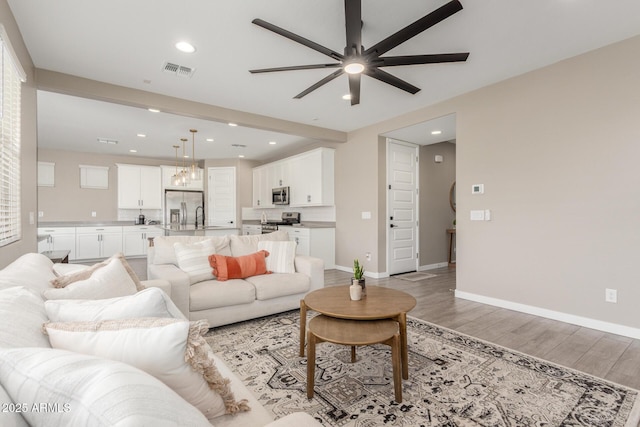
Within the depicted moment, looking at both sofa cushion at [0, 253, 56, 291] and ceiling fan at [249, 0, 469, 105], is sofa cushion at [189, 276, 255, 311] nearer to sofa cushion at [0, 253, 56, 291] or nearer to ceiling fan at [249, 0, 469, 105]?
sofa cushion at [0, 253, 56, 291]

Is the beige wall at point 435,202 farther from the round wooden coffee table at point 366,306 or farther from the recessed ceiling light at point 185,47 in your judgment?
the recessed ceiling light at point 185,47

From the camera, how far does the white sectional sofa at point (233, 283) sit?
272 cm

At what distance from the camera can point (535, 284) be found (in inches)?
131

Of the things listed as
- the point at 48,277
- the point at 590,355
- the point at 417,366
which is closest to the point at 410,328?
the point at 417,366

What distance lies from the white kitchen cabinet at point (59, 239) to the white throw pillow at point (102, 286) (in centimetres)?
620

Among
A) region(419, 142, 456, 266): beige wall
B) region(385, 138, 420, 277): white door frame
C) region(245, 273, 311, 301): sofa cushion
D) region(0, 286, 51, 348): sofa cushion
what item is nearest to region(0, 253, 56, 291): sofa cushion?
region(0, 286, 51, 348): sofa cushion

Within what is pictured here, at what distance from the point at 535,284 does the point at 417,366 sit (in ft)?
6.73

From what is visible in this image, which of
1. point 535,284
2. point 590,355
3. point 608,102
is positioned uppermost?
point 608,102

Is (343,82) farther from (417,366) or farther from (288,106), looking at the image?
(417,366)

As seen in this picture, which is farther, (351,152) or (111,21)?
(351,152)

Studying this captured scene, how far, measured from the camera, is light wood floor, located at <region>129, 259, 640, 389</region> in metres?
2.21

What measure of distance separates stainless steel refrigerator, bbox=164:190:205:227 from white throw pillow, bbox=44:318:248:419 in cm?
749

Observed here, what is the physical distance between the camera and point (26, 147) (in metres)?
2.68

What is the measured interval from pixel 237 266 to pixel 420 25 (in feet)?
8.70
